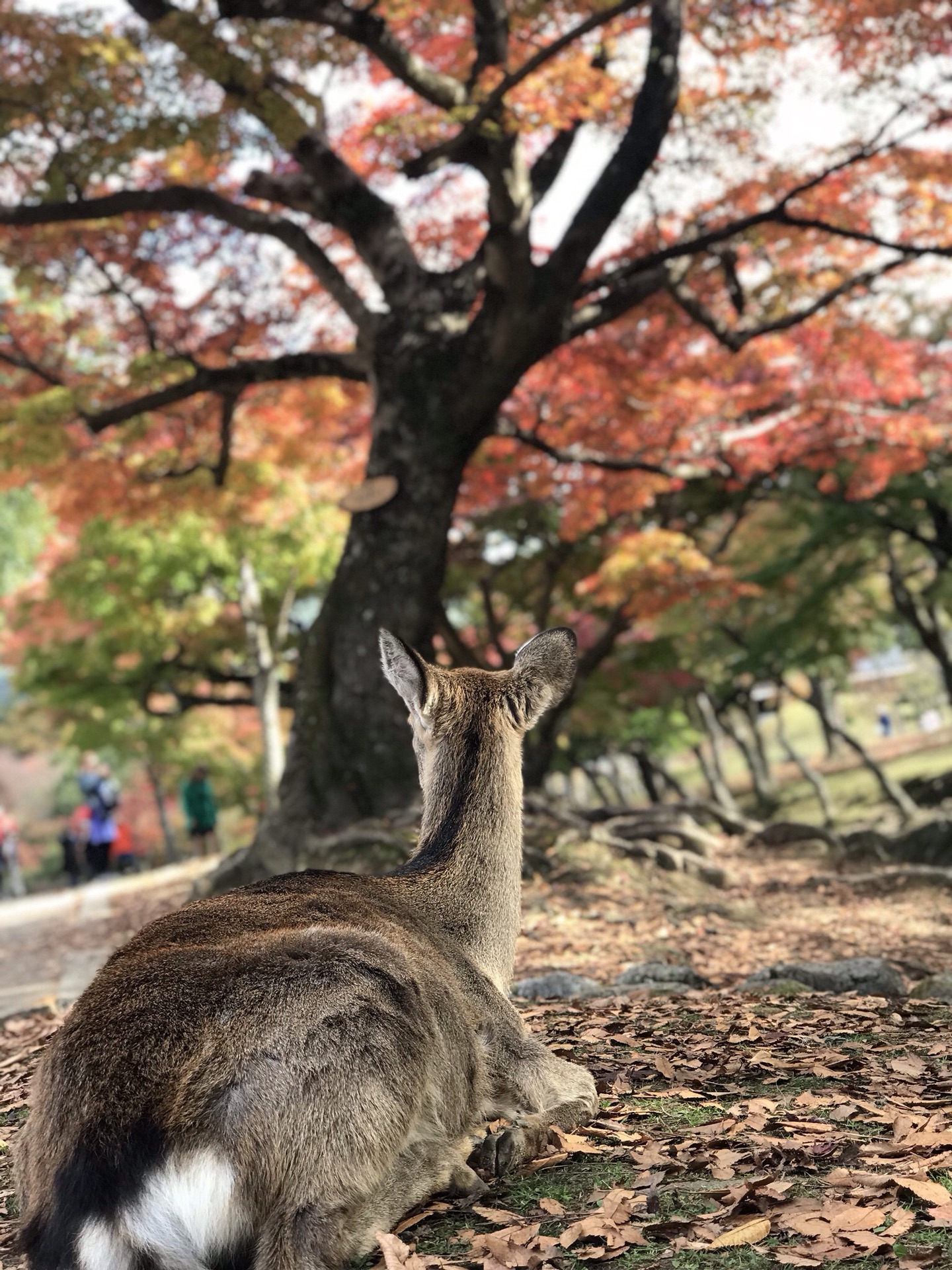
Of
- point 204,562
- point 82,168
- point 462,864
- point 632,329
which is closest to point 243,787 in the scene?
point 204,562

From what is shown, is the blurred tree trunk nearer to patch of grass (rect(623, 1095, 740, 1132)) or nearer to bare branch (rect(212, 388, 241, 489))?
bare branch (rect(212, 388, 241, 489))

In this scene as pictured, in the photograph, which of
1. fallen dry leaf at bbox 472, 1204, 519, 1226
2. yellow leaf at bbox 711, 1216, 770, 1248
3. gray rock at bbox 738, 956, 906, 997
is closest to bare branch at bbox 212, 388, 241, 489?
gray rock at bbox 738, 956, 906, 997

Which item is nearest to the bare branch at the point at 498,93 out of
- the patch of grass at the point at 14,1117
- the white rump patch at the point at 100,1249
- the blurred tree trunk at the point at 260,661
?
the patch of grass at the point at 14,1117

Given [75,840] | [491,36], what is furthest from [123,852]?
[491,36]

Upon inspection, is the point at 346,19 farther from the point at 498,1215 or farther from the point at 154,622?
the point at 154,622

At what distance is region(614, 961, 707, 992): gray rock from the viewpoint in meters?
6.56

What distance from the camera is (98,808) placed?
22297 millimetres

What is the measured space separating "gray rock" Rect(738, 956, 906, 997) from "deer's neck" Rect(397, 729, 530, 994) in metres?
2.52

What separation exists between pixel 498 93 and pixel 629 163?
178 centimetres

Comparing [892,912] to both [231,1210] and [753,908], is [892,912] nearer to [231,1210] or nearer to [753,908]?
[753,908]

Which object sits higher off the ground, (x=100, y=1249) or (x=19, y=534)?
(x=19, y=534)

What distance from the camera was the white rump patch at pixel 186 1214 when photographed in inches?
105

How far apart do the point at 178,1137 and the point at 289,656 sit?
23838 mm

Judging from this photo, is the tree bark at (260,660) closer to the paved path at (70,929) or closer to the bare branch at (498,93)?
the paved path at (70,929)
